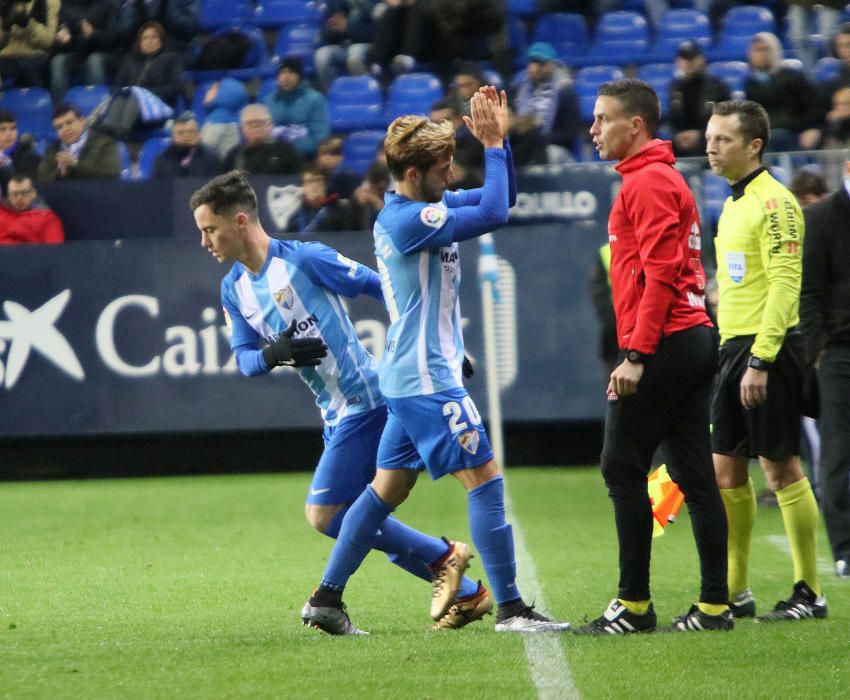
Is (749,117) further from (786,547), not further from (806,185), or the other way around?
(806,185)

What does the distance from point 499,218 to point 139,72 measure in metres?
10.6

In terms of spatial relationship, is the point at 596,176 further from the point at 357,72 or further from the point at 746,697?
the point at 746,697

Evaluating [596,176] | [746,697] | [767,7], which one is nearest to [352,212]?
[596,176]

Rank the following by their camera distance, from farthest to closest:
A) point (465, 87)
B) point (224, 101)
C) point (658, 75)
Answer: point (224, 101)
point (658, 75)
point (465, 87)

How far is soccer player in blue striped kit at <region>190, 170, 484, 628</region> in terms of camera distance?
5.84 m

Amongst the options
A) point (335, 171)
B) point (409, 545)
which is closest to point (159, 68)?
point (335, 171)

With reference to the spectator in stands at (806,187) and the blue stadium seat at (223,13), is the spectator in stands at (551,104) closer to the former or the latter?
the spectator in stands at (806,187)

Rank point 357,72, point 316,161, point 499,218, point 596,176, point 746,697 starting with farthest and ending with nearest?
1. point 357,72
2. point 316,161
3. point 596,176
4. point 499,218
5. point 746,697

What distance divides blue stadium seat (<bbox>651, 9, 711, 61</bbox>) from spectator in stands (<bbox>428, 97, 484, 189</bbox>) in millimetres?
3580

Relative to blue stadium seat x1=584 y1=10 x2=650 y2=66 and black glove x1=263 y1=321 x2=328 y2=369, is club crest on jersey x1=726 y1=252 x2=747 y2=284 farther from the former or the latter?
blue stadium seat x1=584 y1=10 x2=650 y2=66

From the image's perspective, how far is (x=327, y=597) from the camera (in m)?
5.64

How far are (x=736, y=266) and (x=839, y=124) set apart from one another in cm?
667

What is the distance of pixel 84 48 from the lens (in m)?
15.8

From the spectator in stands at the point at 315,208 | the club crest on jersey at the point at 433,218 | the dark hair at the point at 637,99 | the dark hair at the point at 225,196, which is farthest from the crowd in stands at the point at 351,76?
the club crest on jersey at the point at 433,218
